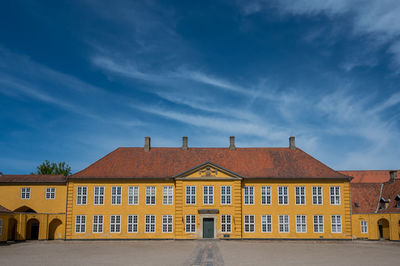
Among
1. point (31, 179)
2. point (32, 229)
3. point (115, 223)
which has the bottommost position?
point (32, 229)

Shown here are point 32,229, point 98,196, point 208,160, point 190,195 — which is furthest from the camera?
point 208,160

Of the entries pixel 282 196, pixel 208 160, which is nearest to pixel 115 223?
pixel 208 160

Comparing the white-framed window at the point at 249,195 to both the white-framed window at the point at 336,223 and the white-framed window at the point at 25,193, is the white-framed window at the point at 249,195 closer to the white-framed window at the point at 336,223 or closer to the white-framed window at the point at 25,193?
the white-framed window at the point at 336,223

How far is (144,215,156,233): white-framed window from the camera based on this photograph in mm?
41062

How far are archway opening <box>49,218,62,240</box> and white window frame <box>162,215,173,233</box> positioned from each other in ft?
35.9

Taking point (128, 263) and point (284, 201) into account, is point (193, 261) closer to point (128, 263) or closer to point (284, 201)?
point (128, 263)

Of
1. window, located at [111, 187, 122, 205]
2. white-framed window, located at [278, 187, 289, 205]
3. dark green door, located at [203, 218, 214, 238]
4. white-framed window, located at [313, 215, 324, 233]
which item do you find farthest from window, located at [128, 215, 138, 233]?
white-framed window, located at [313, 215, 324, 233]

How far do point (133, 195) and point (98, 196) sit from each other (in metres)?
3.67

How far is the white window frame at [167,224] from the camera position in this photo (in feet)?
135

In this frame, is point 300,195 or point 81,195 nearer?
point 81,195

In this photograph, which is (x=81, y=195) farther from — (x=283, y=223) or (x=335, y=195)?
(x=335, y=195)

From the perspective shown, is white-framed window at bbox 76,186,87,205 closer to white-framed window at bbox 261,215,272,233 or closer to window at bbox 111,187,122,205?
window at bbox 111,187,122,205

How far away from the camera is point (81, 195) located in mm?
41750

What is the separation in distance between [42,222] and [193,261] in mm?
24178
